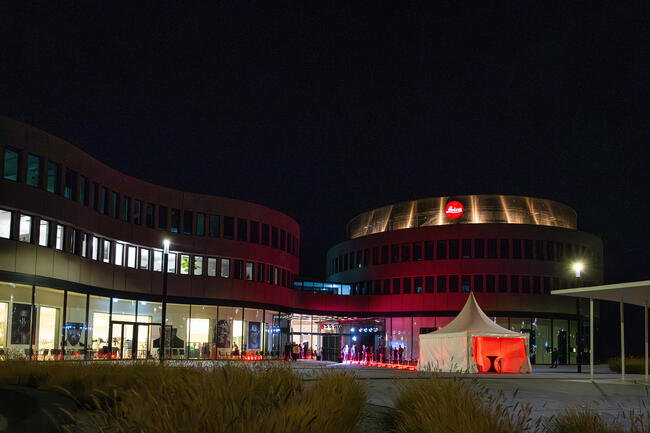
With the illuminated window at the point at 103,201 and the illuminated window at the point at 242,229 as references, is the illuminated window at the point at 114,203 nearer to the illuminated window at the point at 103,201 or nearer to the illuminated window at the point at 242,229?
the illuminated window at the point at 103,201

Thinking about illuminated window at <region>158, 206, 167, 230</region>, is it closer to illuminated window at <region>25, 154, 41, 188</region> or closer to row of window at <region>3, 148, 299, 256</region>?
row of window at <region>3, 148, 299, 256</region>

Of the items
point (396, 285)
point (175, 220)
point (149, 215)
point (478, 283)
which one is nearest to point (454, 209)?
point (478, 283)

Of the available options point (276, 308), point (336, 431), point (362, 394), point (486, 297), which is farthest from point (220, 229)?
point (336, 431)

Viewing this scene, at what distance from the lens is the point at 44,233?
34500 mm

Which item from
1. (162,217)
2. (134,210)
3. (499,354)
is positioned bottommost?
(499,354)

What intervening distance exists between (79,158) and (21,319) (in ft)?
30.3

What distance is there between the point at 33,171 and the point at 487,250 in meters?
37.6

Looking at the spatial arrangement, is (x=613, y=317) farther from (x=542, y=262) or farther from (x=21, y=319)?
(x=21, y=319)

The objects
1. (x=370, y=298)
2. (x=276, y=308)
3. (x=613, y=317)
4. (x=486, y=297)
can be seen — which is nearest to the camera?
(x=276, y=308)

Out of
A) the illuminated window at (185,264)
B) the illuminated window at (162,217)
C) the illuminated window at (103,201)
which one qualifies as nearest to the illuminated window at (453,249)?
the illuminated window at (185,264)

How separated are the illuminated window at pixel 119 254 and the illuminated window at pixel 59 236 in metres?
7.25

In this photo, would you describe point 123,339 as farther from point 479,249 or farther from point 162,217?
point 479,249

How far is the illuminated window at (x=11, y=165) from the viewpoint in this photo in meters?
32.3

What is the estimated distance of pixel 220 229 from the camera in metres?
50.3
